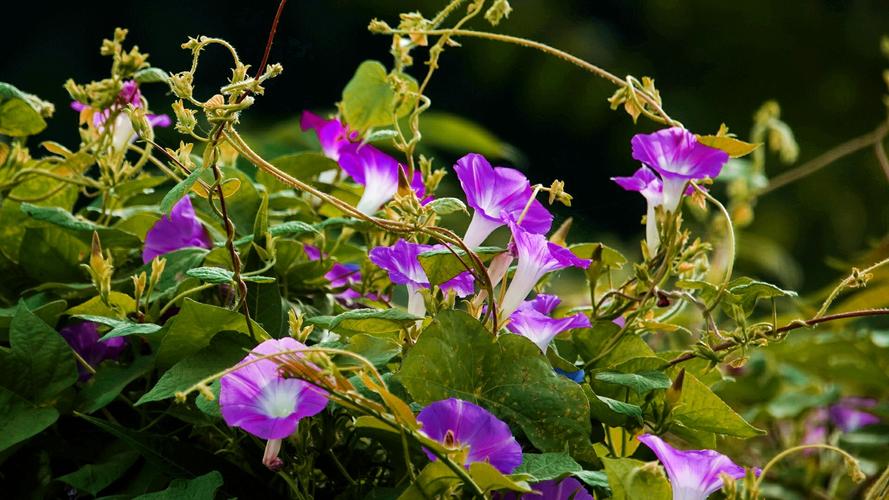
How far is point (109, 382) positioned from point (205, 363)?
83 mm

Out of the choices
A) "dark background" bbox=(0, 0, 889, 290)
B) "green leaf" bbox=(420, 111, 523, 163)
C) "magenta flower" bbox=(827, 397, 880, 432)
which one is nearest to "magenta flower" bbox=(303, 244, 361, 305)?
"green leaf" bbox=(420, 111, 523, 163)

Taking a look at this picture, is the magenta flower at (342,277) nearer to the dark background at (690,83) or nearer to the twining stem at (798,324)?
the twining stem at (798,324)

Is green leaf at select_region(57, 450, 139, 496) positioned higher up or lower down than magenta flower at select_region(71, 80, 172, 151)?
lower down

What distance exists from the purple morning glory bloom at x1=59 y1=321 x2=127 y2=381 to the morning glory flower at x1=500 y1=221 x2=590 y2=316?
216mm

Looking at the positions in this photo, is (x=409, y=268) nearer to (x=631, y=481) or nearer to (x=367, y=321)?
(x=367, y=321)

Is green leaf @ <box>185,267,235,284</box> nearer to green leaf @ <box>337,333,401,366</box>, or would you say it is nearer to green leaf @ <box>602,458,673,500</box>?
green leaf @ <box>337,333,401,366</box>

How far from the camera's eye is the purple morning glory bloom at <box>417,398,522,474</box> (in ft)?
1.40

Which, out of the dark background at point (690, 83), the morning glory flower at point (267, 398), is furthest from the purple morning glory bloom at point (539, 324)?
the dark background at point (690, 83)

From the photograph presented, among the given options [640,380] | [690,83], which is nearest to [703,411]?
[640,380]

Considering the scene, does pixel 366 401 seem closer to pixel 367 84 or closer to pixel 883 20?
pixel 367 84

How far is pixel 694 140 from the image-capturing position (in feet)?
1.61

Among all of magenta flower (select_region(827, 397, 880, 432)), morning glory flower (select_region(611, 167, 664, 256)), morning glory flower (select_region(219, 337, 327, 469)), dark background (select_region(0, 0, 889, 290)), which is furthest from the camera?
dark background (select_region(0, 0, 889, 290))

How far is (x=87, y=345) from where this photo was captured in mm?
571

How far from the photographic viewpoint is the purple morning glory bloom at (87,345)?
57cm
